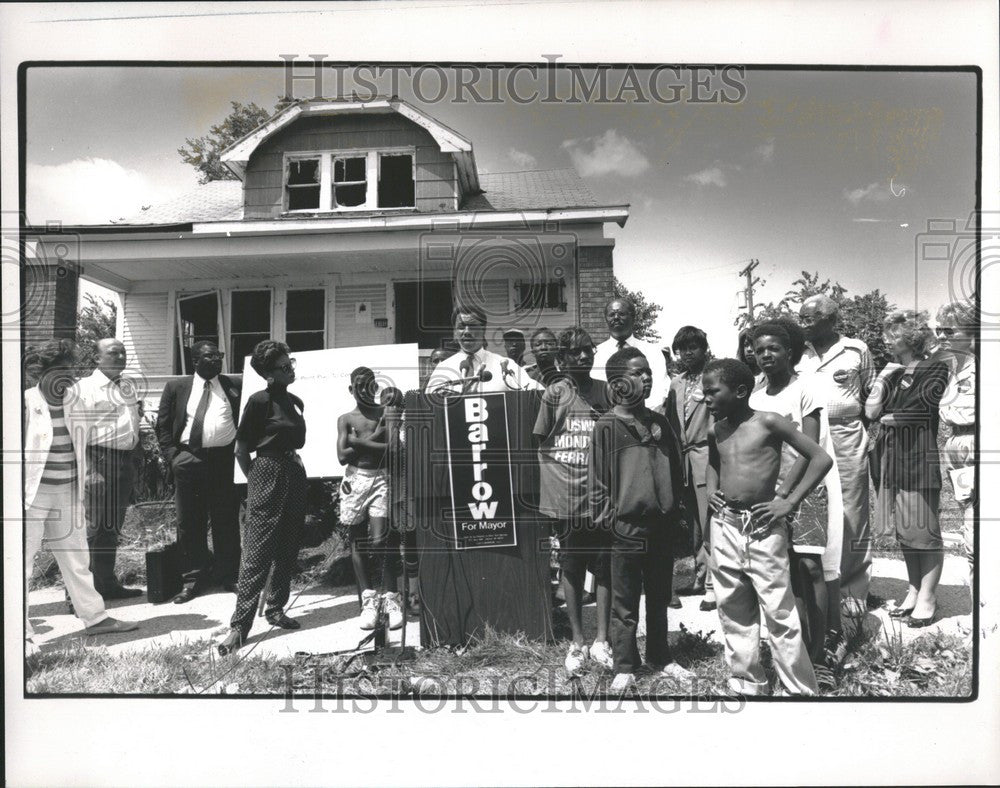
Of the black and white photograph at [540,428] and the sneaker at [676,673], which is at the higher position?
the black and white photograph at [540,428]

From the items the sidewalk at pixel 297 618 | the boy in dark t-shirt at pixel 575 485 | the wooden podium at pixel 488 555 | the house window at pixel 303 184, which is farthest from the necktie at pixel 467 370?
the house window at pixel 303 184

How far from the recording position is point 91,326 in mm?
4199

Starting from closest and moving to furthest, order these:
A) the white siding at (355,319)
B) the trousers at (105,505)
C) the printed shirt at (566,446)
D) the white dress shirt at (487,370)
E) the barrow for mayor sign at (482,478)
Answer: the printed shirt at (566,446), the barrow for mayor sign at (482,478), the white dress shirt at (487,370), the trousers at (105,505), the white siding at (355,319)

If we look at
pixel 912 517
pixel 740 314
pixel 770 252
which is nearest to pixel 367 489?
pixel 740 314

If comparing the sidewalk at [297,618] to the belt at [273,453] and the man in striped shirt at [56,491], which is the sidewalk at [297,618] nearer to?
the man in striped shirt at [56,491]

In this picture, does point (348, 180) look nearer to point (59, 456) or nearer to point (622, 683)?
point (59, 456)

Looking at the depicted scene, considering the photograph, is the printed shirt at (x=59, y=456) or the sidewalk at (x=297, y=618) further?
the printed shirt at (x=59, y=456)

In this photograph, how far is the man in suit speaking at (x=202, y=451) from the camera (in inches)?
170

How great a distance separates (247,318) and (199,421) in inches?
28.9

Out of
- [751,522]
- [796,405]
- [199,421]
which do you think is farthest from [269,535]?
[796,405]

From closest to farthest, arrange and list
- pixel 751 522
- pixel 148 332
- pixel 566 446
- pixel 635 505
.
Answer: pixel 751 522 → pixel 635 505 → pixel 566 446 → pixel 148 332

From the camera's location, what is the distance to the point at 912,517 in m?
3.96

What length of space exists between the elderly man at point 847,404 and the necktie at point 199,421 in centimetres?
366

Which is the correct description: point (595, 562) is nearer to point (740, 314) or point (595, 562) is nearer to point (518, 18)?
point (740, 314)
